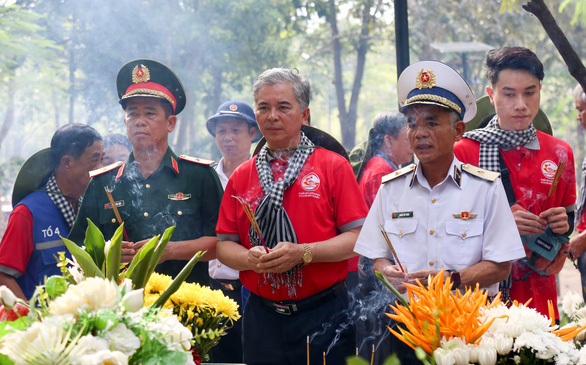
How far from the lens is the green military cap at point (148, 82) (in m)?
3.98

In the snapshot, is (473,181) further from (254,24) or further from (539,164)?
(254,24)

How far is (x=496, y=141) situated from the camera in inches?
142

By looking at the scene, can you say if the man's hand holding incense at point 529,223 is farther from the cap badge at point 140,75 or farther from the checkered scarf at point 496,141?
the cap badge at point 140,75

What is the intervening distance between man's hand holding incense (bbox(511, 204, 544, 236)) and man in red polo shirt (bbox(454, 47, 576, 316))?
59 millimetres

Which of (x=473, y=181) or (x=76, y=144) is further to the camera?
(x=76, y=144)

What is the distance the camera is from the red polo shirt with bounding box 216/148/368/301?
331 cm

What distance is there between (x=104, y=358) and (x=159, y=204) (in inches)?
95.2

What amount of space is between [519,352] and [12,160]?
1573 centimetres

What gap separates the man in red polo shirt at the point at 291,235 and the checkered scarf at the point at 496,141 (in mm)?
791

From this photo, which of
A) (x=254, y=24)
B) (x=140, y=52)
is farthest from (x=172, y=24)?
(x=254, y=24)

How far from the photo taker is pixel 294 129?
3.50 m

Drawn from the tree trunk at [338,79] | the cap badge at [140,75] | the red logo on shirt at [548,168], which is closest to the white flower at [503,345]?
the red logo on shirt at [548,168]

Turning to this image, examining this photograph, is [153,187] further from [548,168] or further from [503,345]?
[503,345]

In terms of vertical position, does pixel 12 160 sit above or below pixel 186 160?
above
